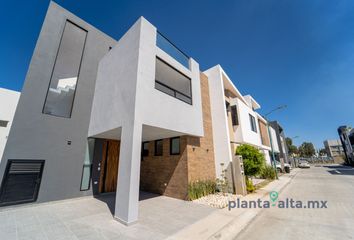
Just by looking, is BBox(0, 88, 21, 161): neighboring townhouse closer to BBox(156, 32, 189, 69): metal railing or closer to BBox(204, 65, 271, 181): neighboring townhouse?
BBox(156, 32, 189, 69): metal railing

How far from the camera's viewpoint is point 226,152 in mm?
10047

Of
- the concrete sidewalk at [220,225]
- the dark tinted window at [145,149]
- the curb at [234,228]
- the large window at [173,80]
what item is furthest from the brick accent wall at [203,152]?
the dark tinted window at [145,149]

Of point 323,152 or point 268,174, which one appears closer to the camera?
point 268,174

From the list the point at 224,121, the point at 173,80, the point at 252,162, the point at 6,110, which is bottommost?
the point at 252,162

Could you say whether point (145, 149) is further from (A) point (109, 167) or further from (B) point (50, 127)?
(B) point (50, 127)

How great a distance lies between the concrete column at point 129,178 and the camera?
189 inches

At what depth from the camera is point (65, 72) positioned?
10617 mm

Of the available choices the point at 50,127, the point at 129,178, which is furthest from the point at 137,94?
the point at 50,127

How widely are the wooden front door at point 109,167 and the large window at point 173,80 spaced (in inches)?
199

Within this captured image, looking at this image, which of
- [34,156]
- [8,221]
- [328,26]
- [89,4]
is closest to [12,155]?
[34,156]

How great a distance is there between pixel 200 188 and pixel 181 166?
1562mm

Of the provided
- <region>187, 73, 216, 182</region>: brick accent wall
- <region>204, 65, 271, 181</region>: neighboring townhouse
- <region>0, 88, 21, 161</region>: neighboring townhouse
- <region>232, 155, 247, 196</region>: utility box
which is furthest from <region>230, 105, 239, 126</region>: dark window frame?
<region>0, 88, 21, 161</region>: neighboring townhouse

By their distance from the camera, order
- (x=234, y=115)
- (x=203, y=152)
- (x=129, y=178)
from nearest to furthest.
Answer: (x=129, y=178) < (x=203, y=152) < (x=234, y=115)

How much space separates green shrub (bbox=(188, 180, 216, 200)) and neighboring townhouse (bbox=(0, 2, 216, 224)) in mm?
308
